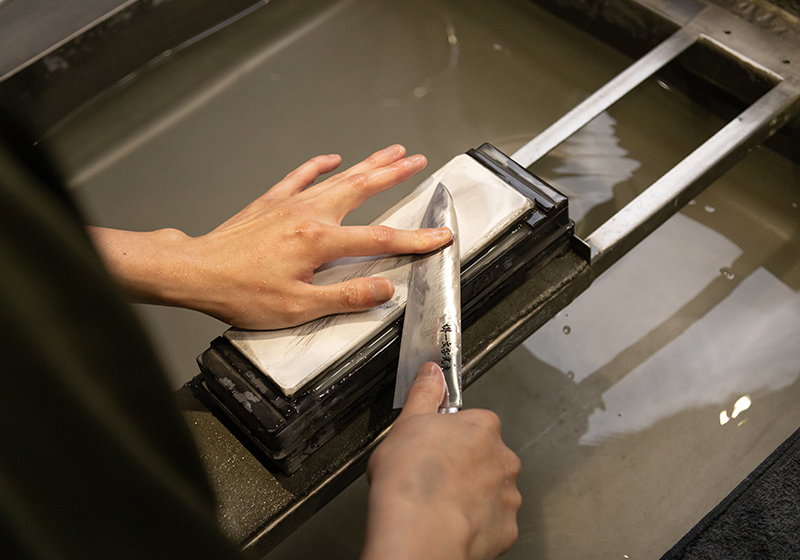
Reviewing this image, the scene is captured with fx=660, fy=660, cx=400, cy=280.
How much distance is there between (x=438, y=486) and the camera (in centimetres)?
47

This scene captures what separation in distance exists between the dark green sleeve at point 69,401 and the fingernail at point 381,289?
46 cm

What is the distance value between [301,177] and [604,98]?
0.46 m

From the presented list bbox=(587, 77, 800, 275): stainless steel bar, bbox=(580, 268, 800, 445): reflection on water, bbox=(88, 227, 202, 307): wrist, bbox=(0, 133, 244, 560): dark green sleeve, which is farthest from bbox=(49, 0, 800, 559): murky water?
bbox=(0, 133, 244, 560): dark green sleeve

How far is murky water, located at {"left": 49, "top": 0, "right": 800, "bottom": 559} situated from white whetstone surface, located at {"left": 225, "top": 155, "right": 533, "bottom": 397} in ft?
0.96

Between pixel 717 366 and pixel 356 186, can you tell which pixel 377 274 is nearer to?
pixel 356 186

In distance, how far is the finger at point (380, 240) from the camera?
0.64 metres

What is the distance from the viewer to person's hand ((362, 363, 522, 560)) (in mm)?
443

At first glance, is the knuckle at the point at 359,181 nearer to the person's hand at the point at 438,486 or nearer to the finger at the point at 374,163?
the finger at the point at 374,163

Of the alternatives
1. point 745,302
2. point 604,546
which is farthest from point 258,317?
point 745,302

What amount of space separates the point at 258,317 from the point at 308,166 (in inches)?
9.1

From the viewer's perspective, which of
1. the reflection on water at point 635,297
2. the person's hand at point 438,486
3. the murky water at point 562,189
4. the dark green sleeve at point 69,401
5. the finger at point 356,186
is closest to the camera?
the dark green sleeve at point 69,401

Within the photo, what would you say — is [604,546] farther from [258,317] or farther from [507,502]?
[258,317]

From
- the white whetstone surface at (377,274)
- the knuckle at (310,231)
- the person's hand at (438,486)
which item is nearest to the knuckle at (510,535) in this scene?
the person's hand at (438,486)

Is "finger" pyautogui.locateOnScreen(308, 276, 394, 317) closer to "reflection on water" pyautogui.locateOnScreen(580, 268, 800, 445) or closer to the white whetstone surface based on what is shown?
the white whetstone surface
